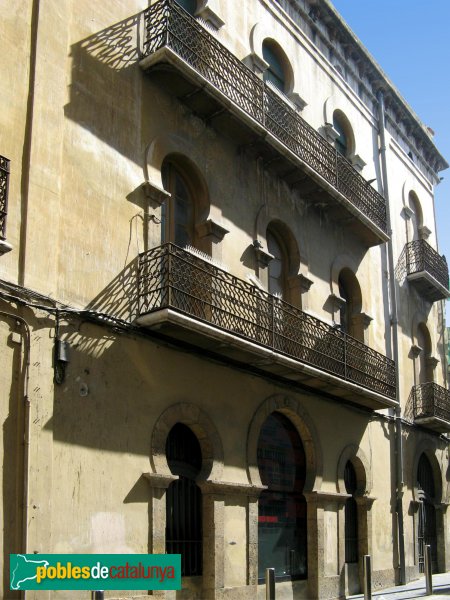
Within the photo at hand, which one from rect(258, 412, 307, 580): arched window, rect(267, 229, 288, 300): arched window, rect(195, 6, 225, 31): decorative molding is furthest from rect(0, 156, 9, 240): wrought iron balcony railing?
rect(267, 229, 288, 300): arched window

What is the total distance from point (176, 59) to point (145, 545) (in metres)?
7.45

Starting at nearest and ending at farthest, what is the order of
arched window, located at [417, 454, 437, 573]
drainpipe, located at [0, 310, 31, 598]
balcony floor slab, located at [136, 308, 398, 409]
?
drainpipe, located at [0, 310, 31, 598] < balcony floor slab, located at [136, 308, 398, 409] < arched window, located at [417, 454, 437, 573]

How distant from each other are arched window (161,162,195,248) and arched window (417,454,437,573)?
11.0m

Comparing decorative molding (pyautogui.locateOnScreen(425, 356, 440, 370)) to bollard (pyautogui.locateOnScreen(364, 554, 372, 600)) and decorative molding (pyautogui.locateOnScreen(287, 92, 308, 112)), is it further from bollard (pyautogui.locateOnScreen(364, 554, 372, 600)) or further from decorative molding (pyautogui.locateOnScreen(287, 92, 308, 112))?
bollard (pyautogui.locateOnScreen(364, 554, 372, 600))

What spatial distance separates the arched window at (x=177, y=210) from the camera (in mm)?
14039

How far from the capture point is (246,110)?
1519 cm

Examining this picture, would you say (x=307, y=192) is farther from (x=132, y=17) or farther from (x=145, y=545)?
(x=145, y=545)

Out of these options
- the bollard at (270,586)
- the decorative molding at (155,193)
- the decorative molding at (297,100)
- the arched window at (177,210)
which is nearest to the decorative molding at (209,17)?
the decorative molding at (297,100)

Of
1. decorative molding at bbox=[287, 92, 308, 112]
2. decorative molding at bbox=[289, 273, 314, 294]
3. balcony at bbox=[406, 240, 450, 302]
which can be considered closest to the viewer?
decorative molding at bbox=[289, 273, 314, 294]

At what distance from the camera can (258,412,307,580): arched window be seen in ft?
49.4

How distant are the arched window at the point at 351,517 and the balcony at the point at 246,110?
559 cm

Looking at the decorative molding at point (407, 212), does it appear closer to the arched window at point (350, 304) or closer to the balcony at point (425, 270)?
the balcony at point (425, 270)

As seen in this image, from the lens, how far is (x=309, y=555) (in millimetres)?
15938

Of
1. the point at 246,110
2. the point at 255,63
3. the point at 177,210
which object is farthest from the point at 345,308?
the point at 177,210
